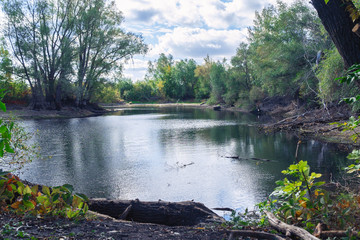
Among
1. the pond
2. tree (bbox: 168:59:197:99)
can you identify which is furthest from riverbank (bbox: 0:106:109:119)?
tree (bbox: 168:59:197:99)

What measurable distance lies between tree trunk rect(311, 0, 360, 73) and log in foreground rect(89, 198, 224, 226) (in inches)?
146

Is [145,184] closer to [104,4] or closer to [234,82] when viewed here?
[104,4]

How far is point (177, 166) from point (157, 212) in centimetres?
606

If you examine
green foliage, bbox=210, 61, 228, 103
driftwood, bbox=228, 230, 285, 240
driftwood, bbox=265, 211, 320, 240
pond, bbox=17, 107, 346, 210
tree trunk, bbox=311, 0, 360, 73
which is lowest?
pond, bbox=17, 107, 346, 210

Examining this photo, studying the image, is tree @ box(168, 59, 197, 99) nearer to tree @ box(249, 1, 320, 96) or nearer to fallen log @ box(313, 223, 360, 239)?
tree @ box(249, 1, 320, 96)

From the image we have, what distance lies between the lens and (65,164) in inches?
489

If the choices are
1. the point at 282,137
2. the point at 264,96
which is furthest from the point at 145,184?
the point at 264,96

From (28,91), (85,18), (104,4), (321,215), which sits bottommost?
(321,215)

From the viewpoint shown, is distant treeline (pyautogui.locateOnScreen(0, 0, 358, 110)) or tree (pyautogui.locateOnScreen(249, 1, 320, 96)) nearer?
distant treeline (pyautogui.locateOnScreen(0, 0, 358, 110))

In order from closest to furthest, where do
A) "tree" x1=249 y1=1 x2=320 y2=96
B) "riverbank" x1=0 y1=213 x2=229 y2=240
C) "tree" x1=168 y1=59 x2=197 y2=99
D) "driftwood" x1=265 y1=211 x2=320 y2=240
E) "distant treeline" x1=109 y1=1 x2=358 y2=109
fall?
"driftwood" x1=265 y1=211 x2=320 y2=240 → "riverbank" x1=0 y1=213 x2=229 y2=240 → "distant treeline" x1=109 y1=1 x2=358 y2=109 → "tree" x1=249 y1=1 x2=320 y2=96 → "tree" x1=168 y1=59 x2=197 y2=99

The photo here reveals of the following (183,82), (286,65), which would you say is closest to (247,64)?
(286,65)

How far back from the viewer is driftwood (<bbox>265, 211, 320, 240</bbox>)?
3481 millimetres

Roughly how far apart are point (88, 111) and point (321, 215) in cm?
4398

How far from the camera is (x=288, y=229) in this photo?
3.78 meters
